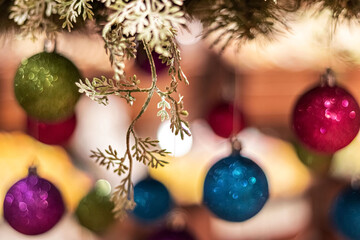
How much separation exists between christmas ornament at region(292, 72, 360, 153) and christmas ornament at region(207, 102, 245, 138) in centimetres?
32

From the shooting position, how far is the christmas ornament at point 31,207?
65cm

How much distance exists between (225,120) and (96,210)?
32 cm

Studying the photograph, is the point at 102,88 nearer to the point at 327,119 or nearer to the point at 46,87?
the point at 46,87

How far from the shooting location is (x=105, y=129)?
1629 mm

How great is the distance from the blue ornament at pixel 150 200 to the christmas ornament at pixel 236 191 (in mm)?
234

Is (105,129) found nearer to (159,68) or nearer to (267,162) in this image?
(267,162)

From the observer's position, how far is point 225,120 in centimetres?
98

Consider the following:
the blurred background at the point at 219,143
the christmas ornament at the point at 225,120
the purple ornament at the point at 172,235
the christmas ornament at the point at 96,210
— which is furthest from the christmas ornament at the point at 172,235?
the blurred background at the point at 219,143

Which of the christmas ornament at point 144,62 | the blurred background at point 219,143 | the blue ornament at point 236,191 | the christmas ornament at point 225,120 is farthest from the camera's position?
the blurred background at point 219,143

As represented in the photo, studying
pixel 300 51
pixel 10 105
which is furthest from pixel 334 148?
pixel 10 105

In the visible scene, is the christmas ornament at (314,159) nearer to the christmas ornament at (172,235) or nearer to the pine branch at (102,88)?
the christmas ornament at (172,235)

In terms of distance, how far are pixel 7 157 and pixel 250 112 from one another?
81cm

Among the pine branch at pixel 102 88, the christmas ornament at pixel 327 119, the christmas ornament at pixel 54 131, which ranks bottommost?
the christmas ornament at pixel 54 131

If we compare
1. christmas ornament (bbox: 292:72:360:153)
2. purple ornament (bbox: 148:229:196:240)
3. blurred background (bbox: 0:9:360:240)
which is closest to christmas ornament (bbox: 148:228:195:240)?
purple ornament (bbox: 148:229:196:240)
